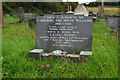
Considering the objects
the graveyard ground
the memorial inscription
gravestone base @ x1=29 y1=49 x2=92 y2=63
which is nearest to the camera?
the graveyard ground

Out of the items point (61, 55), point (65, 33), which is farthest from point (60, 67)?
point (65, 33)

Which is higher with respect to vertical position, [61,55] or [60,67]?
[61,55]

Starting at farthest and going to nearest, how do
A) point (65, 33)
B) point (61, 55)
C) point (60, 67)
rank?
1. point (65, 33)
2. point (61, 55)
3. point (60, 67)

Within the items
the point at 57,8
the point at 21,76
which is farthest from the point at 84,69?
the point at 57,8

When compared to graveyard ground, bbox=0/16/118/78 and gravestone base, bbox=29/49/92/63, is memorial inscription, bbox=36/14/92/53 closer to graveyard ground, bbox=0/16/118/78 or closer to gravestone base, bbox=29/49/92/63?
gravestone base, bbox=29/49/92/63

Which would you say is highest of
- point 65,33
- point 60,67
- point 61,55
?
point 65,33

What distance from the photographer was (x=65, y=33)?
18.4 feet

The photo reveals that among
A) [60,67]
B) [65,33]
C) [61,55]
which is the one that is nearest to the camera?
[60,67]

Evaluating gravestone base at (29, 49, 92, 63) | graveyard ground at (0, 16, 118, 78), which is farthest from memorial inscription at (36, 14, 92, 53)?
graveyard ground at (0, 16, 118, 78)

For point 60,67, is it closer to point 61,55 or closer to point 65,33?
point 61,55

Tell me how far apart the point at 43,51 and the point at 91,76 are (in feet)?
6.17

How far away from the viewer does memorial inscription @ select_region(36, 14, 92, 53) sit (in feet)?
18.1

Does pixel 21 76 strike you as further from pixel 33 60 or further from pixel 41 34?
pixel 41 34

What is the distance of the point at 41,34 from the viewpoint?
5715mm
